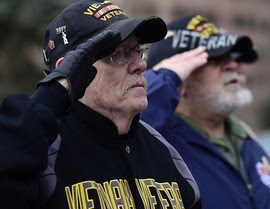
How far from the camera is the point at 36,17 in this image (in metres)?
11.6

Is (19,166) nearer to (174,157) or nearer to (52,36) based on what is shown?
(52,36)

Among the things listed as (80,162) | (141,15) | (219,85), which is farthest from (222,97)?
(141,15)

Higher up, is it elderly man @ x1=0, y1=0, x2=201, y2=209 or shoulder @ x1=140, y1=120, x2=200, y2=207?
elderly man @ x1=0, y1=0, x2=201, y2=209

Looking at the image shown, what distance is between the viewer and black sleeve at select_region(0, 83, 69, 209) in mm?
1956

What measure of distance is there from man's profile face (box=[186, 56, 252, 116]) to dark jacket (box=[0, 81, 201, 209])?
1344 mm

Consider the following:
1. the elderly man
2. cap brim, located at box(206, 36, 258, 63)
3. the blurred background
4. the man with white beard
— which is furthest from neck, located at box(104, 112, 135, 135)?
the blurred background

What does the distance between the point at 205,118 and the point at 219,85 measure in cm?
24

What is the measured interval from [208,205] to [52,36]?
1.35 metres

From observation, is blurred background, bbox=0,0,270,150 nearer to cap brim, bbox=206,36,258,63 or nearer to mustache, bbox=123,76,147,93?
cap brim, bbox=206,36,258,63

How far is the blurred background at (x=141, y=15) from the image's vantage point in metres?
11.6

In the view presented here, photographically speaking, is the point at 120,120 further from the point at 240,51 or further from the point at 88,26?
the point at 240,51

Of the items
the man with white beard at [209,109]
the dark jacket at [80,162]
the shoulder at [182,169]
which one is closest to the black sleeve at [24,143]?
the dark jacket at [80,162]

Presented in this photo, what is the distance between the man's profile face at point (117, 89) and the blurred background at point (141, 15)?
414cm

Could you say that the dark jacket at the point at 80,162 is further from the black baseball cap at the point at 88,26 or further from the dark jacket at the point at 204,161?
the dark jacket at the point at 204,161
